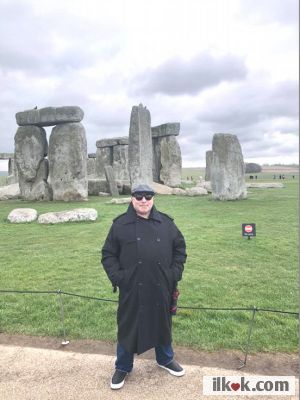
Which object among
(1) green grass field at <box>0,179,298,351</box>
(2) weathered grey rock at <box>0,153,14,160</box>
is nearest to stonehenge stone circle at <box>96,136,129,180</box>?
(2) weathered grey rock at <box>0,153,14,160</box>

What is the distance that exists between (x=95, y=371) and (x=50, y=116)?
1315cm

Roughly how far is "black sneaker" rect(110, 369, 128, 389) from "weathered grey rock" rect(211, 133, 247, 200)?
36.8 ft

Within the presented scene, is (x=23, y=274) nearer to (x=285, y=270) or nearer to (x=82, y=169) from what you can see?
(x=285, y=270)

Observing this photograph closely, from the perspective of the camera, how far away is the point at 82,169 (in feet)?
49.0

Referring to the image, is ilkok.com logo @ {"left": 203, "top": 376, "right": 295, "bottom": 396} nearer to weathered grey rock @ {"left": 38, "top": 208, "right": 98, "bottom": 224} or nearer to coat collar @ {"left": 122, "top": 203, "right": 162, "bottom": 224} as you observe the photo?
coat collar @ {"left": 122, "top": 203, "right": 162, "bottom": 224}

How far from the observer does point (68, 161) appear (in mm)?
14891

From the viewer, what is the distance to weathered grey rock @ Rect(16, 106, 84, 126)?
14.8m

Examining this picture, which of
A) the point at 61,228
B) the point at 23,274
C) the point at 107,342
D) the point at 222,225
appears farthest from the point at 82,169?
the point at 107,342

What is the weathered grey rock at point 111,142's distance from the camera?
23.8 meters

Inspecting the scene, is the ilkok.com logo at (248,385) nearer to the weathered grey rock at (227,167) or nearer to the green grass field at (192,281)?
the green grass field at (192,281)

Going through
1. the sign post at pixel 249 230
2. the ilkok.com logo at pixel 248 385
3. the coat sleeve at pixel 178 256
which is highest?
the coat sleeve at pixel 178 256

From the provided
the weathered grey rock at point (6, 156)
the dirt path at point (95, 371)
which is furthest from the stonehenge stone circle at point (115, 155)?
the dirt path at point (95, 371)

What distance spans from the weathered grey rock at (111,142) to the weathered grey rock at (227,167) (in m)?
10.6

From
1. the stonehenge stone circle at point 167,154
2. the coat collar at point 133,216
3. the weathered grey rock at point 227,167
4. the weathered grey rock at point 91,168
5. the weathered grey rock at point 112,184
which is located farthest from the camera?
the weathered grey rock at point 91,168
